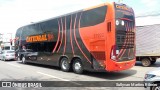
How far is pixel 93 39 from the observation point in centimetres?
1250

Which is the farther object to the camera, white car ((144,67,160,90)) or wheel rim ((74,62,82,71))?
wheel rim ((74,62,82,71))

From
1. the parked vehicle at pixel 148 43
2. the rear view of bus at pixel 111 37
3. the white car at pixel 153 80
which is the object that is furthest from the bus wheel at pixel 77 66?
the white car at pixel 153 80

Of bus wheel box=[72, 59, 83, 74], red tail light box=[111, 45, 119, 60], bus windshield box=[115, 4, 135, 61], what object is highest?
bus windshield box=[115, 4, 135, 61]

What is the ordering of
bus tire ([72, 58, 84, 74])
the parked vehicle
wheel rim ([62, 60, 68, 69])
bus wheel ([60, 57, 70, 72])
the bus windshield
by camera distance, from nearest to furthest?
the bus windshield < bus tire ([72, 58, 84, 74]) < bus wheel ([60, 57, 70, 72]) < wheel rim ([62, 60, 68, 69]) < the parked vehicle

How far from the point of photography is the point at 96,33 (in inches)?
484

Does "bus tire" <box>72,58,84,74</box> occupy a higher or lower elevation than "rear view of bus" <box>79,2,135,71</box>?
lower

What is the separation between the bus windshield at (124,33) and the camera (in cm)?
1188

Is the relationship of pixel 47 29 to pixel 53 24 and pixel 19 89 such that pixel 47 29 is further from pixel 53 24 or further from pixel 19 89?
pixel 19 89

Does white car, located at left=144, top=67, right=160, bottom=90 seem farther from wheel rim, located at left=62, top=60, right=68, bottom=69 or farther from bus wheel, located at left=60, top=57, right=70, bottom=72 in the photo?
wheel rim, located at left=62, top=60, right=68, bottom=69

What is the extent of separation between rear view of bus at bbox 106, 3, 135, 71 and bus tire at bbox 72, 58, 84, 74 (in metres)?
2.40

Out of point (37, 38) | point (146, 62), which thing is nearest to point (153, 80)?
point (146, 62)

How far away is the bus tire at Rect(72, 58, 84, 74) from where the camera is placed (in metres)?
13.6

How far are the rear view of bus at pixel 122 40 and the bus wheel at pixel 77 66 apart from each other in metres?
2.40

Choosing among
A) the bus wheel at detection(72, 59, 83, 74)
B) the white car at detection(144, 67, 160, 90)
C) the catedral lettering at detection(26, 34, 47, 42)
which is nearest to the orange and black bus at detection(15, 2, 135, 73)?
the bus wheel at detection(72, 59, 83, 74)
